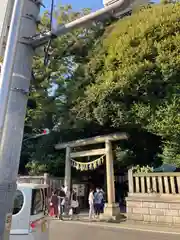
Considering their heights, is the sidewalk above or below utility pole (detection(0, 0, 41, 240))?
A: below

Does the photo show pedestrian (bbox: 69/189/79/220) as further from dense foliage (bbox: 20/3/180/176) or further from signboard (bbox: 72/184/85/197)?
dense foliage (bbox: 20/3/180/176)

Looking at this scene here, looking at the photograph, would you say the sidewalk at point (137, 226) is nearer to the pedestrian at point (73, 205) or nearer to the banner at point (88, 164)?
the pedestrian at point (73, 205)

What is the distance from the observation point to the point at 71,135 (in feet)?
51.5

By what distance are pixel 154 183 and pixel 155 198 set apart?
65 centimetres

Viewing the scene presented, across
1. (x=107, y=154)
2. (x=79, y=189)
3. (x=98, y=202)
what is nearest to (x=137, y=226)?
(x=98, y=202)

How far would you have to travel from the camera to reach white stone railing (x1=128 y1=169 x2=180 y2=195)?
32.9 ft

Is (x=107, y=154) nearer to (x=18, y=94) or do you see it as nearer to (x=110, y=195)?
(x=110, y=195)

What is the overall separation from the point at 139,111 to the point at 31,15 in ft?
31.3

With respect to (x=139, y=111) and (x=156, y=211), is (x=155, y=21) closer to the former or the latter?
(x=139, y=111)

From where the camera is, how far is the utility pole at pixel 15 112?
7.21ft

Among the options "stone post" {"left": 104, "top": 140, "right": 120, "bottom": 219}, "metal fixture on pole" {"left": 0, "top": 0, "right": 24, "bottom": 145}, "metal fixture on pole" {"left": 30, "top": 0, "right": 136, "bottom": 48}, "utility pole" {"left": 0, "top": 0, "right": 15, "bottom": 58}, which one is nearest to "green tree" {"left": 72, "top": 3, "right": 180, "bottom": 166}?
"stone post" {"left": 104, "top": 140, "right": 120, "bottom": 219}

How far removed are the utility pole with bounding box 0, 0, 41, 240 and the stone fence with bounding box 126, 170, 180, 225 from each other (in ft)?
29.4

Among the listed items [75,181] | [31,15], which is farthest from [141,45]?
[31,15]

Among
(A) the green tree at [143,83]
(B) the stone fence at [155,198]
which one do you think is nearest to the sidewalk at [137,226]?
(B) the stone fence at [155,198]
